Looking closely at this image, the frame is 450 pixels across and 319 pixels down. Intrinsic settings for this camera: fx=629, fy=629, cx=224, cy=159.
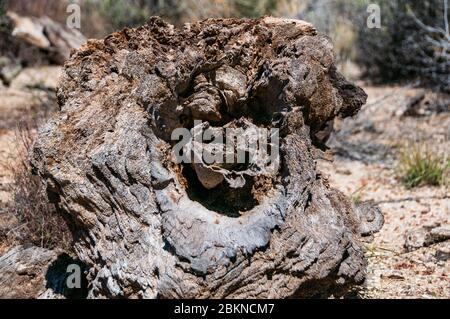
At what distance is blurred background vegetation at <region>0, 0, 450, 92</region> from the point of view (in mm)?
8609

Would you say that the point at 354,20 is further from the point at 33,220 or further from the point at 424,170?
the point at 33,220

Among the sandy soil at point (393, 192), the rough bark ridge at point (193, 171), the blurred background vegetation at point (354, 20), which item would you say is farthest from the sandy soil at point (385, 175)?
the rough bark ridge at point (193, 171)

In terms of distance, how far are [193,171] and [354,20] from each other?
23.4ft

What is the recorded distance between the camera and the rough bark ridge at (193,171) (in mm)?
2803

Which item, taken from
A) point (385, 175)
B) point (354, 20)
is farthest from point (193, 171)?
point (354, 20)

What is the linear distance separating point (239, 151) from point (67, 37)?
233 inches

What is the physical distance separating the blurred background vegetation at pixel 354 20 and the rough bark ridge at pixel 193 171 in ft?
17.2

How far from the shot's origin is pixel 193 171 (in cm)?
316

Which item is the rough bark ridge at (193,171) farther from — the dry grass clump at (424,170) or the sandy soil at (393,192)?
the dry grass clump at (424,170)
